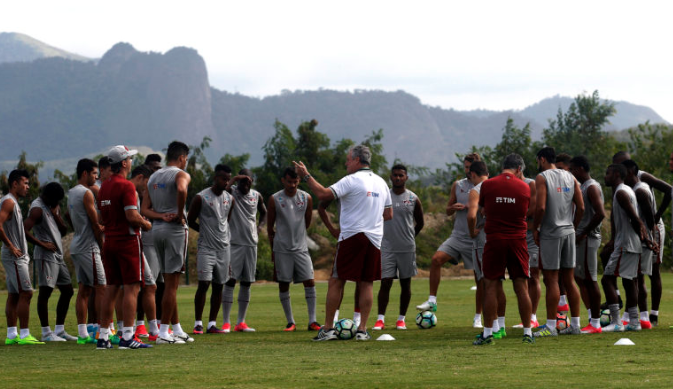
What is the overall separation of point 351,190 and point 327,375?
3.54m

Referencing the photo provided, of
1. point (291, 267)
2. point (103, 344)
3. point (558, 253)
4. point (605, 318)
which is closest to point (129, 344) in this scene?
point (103, 344)

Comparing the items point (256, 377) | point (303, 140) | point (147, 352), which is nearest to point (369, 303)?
point (147, 352)

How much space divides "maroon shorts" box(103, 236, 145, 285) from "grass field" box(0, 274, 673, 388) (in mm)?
837

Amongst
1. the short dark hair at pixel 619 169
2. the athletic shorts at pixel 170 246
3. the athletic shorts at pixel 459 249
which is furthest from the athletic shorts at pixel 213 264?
the short dark hair at pixel 619 169

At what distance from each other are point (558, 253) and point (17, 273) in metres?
6.87

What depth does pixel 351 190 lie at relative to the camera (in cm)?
1164

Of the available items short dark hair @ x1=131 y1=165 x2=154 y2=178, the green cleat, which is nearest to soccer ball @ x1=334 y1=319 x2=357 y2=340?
short dark hair @ x1=131 y1=165 x2=154 y2=178

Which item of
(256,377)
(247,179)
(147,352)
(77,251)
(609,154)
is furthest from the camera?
(609,154)

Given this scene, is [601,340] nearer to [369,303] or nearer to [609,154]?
[369,303]

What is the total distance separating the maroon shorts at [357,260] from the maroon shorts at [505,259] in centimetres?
142

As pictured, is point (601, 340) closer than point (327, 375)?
No

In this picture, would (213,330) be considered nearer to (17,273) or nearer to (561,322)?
(17,273)

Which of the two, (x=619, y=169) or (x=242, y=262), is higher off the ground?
(x=619, y=169)

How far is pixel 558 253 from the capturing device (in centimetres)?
1199
